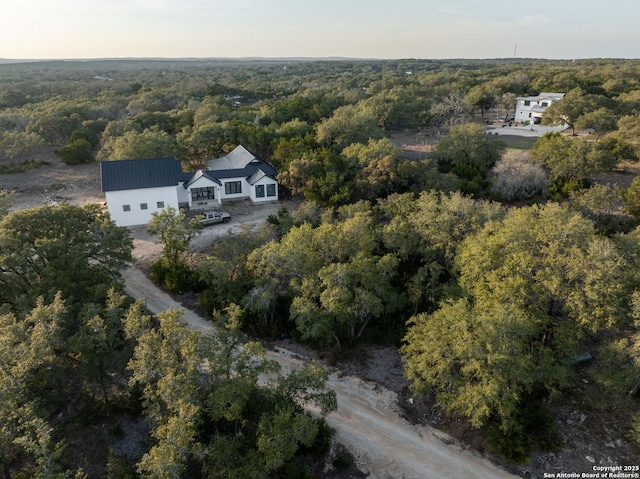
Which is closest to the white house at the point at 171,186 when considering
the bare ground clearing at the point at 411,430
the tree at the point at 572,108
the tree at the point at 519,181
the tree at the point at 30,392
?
the bare ground clearing at the point at 411,430

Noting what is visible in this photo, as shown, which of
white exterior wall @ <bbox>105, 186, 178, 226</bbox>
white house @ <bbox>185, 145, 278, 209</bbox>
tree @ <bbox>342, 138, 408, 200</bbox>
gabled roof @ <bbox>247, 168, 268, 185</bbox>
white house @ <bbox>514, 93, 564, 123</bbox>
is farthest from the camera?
white house @ <bbox>514, 93, 564, 123</bbox>

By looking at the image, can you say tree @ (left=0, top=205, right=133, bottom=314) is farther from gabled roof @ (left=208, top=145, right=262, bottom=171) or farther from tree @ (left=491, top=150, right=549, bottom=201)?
tree @ (left=491, top=150, right=549, bottom=201)

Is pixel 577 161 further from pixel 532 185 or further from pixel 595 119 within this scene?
pixel 595 119

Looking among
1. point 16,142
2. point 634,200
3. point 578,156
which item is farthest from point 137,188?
point 634,200

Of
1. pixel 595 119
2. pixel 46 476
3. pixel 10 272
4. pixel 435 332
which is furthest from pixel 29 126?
pixel 595 119

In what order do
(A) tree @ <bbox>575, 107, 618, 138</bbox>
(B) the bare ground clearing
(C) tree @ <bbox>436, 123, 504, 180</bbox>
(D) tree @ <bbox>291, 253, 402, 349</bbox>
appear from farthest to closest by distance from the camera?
(A) tree @ <bbox>575, 107, 618, 138</bbox>
(C) tree @ <bbox>436, 123, 504, 180</bbox>
(D) tree @ <bbox>291, 253, 402, 349</bbox>
(B) the bare ground clearing

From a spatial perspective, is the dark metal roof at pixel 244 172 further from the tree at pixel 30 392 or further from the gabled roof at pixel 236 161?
the tree at pixel 30 392

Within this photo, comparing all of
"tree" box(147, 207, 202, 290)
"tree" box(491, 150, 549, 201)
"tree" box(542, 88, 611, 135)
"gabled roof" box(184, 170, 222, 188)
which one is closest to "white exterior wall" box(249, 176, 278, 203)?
"gabled roof" box(184, 170, 222, 188)
